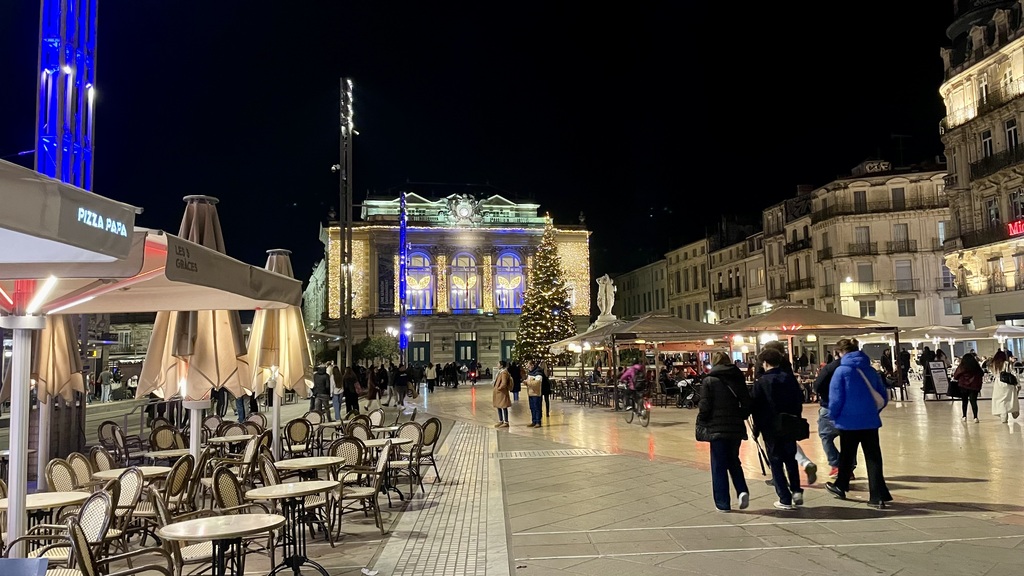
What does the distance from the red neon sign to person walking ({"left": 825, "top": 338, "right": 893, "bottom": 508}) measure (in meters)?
24.1

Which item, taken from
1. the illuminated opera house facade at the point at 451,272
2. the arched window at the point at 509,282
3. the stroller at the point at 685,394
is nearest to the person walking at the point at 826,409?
the stroller at the point at 685,394

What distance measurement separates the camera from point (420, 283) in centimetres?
6188

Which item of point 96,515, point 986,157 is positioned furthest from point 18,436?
Result: point 986,157

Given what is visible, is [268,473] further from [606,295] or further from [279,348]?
[606,295]

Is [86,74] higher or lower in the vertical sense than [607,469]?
higher

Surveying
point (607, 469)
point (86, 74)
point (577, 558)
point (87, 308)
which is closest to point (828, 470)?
point (607, 469)

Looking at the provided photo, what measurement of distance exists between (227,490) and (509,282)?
58.4 m

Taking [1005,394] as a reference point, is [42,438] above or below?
above

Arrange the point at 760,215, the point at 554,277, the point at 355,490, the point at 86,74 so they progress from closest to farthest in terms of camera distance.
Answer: the point at 355,490
the point at 86,74
the point at 554,277
the point at 760,215

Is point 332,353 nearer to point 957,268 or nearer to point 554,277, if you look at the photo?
point 554,277

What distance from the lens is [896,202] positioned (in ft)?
139

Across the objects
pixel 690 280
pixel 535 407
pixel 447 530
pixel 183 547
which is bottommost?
pixel 447 530

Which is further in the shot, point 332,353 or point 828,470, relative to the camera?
point 332,353

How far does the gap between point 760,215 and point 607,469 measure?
2111 inches
